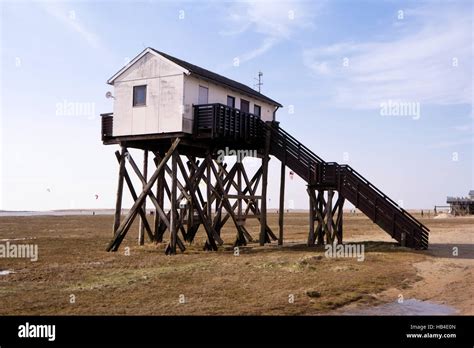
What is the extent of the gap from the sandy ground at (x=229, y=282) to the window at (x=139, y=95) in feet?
22.6

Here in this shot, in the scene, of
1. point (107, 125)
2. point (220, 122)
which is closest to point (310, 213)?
point (220, 122)

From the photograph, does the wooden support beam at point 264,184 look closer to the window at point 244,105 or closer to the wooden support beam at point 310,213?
the window at point 244,105

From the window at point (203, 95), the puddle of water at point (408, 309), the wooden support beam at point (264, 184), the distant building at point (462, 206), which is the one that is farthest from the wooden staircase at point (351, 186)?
the distant building at point (462, 206)

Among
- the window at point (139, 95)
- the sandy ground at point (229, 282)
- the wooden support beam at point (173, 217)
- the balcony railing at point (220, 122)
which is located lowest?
the sandy ground at point (229, 282)

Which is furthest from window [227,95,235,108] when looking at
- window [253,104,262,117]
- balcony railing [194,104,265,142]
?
window [253,104,262,117]

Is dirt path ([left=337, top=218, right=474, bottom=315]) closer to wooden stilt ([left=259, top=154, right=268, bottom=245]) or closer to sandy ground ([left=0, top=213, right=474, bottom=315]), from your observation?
sandy ground ([left=0, top=213, right=474, bottom=315])

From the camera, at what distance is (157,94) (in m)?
23.2

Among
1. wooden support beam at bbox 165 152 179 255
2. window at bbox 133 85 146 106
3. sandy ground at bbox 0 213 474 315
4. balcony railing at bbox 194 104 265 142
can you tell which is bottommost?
sandy ground at bbox 0 213 474 315

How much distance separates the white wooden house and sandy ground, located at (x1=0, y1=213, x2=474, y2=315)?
5834 mm

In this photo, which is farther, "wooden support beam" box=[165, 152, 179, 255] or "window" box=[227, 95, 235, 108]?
"window" box=[227, 95, 235, 108]

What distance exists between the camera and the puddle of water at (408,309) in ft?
35.6

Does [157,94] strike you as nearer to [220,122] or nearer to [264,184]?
[220,122]

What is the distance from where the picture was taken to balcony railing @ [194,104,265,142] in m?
23.0

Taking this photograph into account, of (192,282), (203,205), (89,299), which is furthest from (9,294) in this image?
(203,205)
